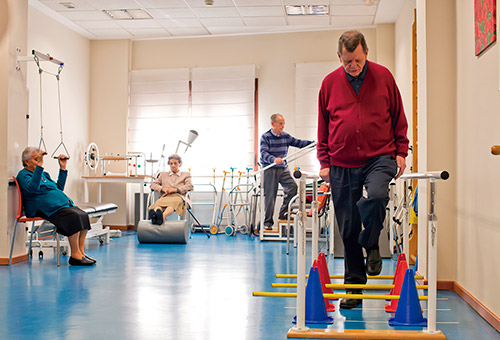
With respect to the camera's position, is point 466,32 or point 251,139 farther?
point 251,139

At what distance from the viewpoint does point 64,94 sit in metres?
7.79

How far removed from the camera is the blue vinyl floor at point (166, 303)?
8.73 ft

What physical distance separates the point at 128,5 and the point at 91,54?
77.9 inches

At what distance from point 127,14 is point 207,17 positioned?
1104 millimetres

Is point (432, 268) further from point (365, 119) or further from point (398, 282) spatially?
point (365, 119)

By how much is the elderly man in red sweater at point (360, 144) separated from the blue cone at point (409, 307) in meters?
0.23

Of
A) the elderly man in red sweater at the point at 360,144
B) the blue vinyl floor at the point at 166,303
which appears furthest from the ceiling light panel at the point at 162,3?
the elderly man in red sweater at the point at 360,144

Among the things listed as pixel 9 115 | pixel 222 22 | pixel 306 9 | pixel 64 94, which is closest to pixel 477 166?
pixel 9 115

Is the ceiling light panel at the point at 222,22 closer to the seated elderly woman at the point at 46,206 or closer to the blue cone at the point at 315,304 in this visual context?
the seated elderly woman at the point at 46,206

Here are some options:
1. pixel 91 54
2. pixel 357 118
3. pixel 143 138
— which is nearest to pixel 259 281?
pixel 357 118

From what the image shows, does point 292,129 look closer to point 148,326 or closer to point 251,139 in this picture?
point 251,139

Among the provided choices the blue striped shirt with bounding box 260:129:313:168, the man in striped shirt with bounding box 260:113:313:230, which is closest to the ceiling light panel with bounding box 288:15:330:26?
the man in striped shirt with bounding box 260:113:313:230

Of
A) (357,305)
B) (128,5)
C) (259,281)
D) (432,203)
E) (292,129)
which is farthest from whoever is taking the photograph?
(292,129)

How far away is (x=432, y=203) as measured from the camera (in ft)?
8.13
